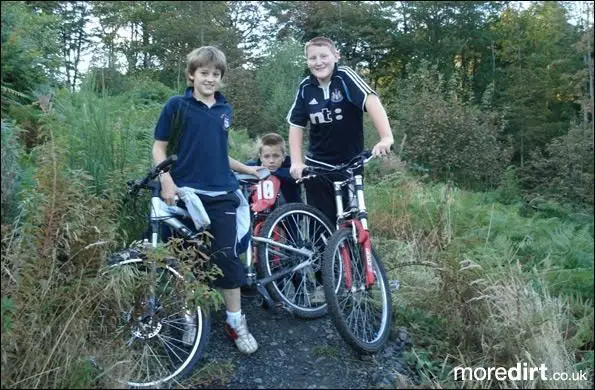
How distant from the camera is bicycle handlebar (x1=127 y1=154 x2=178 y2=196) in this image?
3641mm

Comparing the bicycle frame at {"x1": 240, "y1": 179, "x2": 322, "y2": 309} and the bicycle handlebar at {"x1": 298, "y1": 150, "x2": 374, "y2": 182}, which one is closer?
the bicycle handlebar at {"x1": 298, "y1": 150, "x2": 374, "y2": 182}

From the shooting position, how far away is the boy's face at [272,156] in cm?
511

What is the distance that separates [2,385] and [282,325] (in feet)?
6.57

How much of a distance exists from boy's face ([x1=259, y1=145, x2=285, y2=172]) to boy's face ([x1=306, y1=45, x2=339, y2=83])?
913mm

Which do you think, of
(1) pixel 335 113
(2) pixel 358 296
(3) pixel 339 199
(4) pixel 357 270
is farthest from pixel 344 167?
(2) pixel 358 296

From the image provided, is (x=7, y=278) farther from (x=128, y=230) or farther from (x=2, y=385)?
(x=128, y=230)

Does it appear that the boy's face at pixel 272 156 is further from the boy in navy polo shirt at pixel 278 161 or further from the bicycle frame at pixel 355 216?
the bicycle frame at pixel 355 216

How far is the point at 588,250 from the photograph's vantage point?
4.32 m

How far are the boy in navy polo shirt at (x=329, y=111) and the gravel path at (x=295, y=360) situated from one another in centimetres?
110

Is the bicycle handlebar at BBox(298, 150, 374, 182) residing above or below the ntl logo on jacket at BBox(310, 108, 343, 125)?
below

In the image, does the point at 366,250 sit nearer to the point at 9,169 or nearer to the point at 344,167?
the point at 344,167

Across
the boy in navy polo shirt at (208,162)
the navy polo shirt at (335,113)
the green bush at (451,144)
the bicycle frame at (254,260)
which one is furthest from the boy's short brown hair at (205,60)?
the green bush at (451,144)

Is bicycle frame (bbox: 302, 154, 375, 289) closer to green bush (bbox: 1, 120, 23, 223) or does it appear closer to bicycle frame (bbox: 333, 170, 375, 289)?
bicycle frame (bbox: 333, 170, 375, 289)

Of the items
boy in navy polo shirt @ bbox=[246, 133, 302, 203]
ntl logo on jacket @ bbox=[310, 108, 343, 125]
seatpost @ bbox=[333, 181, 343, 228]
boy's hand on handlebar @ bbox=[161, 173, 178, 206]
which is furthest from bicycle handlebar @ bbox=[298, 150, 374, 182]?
boy's hand on handlebar @ bbox=[161, 173, 178, 206]
